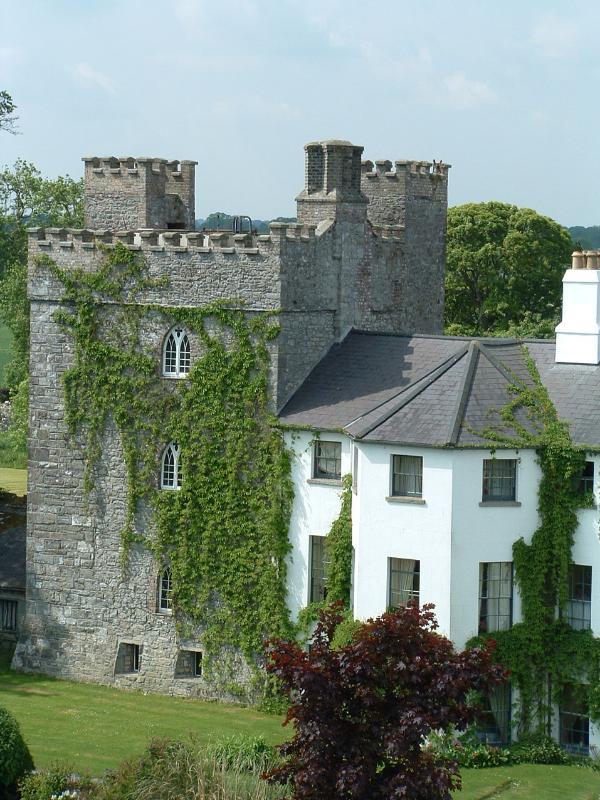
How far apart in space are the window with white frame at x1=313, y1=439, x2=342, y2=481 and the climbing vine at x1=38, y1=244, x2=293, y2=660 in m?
0.76

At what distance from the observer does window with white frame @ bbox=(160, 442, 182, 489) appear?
133ft

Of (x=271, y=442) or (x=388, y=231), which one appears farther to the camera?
(x=388, y=231)

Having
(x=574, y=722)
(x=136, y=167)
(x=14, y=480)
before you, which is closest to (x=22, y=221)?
(x=14, y=480)

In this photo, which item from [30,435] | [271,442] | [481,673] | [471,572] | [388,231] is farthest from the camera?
[388,231]

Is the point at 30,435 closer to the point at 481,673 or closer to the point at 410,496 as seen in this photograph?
the point at 410,496

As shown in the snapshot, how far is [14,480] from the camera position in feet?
239

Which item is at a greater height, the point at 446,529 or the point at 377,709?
the point at 446,529

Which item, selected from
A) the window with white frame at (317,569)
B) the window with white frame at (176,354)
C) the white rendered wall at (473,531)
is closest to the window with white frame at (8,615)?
the window with white frame at (176,354)

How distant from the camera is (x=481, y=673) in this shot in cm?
2631

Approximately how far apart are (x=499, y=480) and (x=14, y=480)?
3995cm

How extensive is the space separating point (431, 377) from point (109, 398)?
27.6ft

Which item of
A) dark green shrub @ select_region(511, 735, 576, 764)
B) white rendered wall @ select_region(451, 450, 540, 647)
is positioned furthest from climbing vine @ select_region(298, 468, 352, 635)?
dark green shrub @ select_region(511, 735, 576, 764)

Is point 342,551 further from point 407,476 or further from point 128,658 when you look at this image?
point 128,658

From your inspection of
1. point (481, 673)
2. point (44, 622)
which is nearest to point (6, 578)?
point (44, 622)
